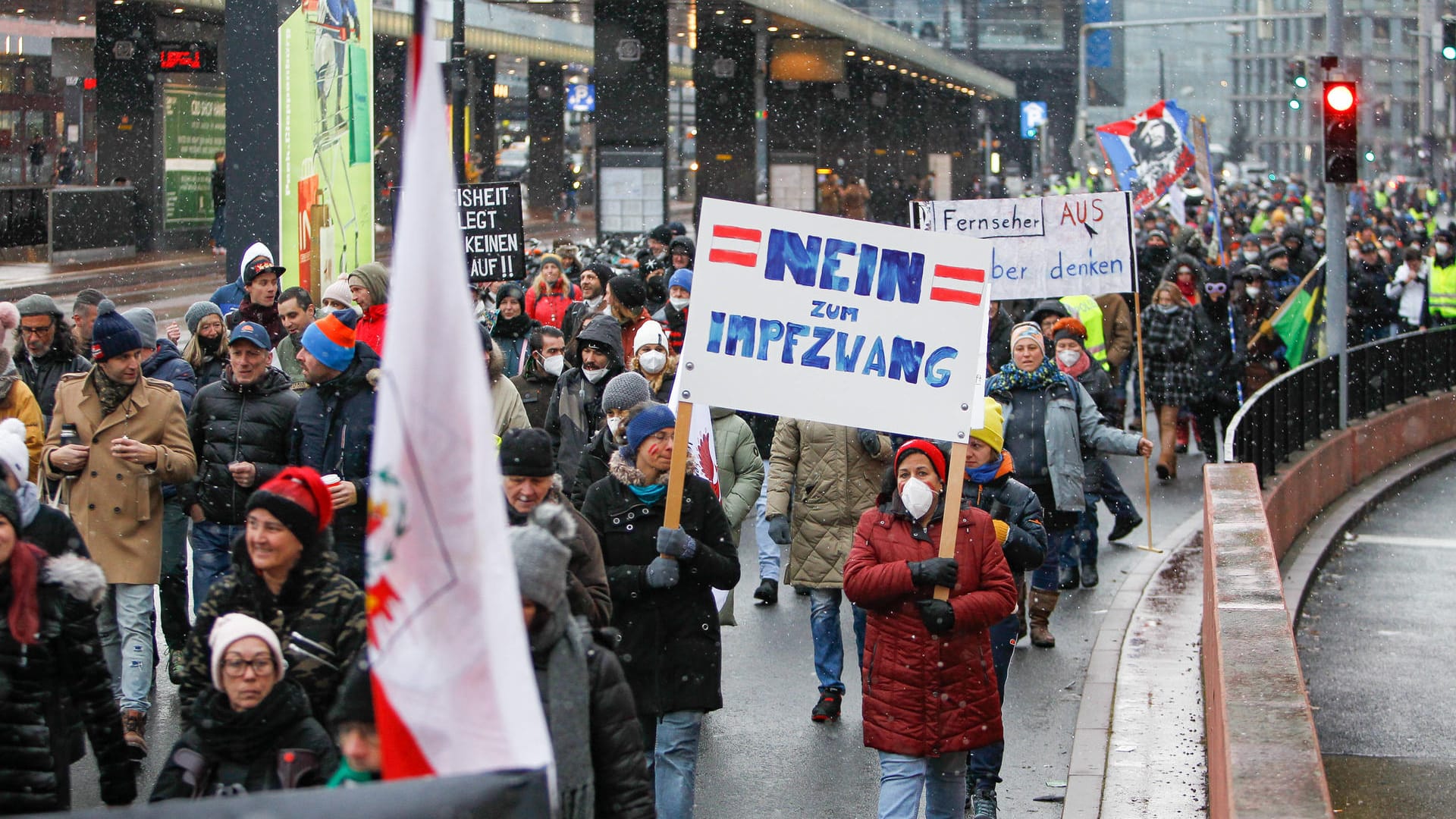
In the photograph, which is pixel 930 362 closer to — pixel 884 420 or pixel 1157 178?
pixel 884 420

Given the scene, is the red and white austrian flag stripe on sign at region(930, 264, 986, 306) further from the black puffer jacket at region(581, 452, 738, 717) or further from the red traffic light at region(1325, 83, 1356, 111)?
the red traffic light at region(1325, 83, 1356, 111)

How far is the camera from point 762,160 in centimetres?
4850

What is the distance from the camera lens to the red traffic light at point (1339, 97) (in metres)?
14.8

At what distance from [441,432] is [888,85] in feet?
181

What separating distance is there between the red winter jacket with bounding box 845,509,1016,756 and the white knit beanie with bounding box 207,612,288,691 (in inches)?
80.3

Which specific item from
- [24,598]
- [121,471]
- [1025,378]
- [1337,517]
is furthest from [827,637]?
[1337,517]

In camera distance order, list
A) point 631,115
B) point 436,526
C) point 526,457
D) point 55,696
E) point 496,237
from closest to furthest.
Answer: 1. point 436,526
2. point 55,696
3. point 526,457
4. point 496,237
5. point 631,115

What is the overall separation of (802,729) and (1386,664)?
3.78m

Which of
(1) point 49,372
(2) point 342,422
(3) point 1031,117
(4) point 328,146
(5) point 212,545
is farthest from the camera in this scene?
(3) point 1031,117

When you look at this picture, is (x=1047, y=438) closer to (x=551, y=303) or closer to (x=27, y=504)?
(x=27, y=504)

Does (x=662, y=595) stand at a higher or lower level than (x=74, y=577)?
lower

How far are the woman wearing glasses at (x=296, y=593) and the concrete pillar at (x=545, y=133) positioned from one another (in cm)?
4929

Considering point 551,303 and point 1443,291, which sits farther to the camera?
point 1443,291

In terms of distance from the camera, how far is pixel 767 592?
1053 centimetres
